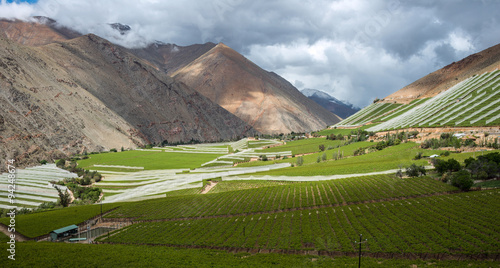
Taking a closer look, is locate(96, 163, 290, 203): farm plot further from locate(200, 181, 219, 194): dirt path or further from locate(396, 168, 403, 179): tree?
locate(396, 168, 403, 179): tree

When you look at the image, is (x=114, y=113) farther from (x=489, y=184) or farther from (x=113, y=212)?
(x=489, y=184)

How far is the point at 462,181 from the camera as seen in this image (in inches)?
1496

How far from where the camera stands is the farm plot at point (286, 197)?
1516 inches

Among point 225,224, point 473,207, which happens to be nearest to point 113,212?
point 225,224

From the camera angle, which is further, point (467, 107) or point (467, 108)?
point (467, 107)

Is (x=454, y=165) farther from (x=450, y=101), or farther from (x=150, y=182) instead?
(x=450, y=101)

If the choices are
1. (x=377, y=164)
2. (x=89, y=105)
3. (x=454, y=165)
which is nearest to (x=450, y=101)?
(x=377, y=164)

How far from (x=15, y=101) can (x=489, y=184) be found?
378 ft

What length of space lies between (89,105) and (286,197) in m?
105

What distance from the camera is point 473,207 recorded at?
103 feet

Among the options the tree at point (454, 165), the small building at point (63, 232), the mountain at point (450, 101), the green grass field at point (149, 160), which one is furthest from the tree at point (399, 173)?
the green grass field at point (149, 160)

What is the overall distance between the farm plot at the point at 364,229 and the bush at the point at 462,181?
251cm

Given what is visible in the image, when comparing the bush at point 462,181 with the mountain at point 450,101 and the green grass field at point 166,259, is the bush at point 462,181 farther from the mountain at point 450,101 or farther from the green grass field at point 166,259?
the mountain at point 450,101

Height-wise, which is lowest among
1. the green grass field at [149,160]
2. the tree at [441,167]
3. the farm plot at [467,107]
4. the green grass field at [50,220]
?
the green grass field at [50,220]
